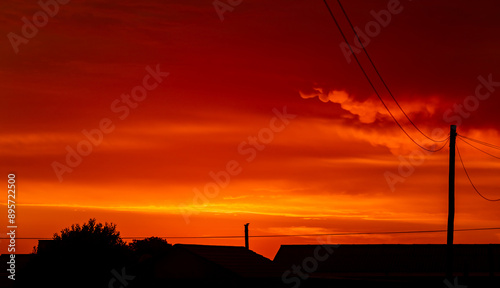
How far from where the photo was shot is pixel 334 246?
79000 millimetres

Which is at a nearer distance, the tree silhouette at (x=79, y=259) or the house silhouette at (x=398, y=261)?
the tree silhouette at (x=79, y=259)

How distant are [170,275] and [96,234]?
5.43m

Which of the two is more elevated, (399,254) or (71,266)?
(399,254)

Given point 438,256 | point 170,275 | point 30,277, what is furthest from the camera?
point 438,256

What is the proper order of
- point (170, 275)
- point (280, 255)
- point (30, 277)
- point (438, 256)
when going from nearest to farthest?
1. point (30, 277)
2. point (170, 275)
3. point (438, 256)
4. point (280, 255)

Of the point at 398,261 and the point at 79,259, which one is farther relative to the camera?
the point at 398,261

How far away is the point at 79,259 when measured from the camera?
39562mm

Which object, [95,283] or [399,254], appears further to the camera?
[399,254]

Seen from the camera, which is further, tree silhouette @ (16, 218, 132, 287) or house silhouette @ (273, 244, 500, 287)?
house silhouette @ (273, 244, 500, 287)

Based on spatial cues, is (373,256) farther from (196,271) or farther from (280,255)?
(196,271)

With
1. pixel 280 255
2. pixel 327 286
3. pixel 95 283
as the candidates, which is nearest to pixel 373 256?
pixel 280 255

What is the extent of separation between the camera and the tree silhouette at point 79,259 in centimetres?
3816

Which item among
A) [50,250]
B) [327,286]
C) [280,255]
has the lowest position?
[327,286]

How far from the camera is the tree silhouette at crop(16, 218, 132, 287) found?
125 ft
